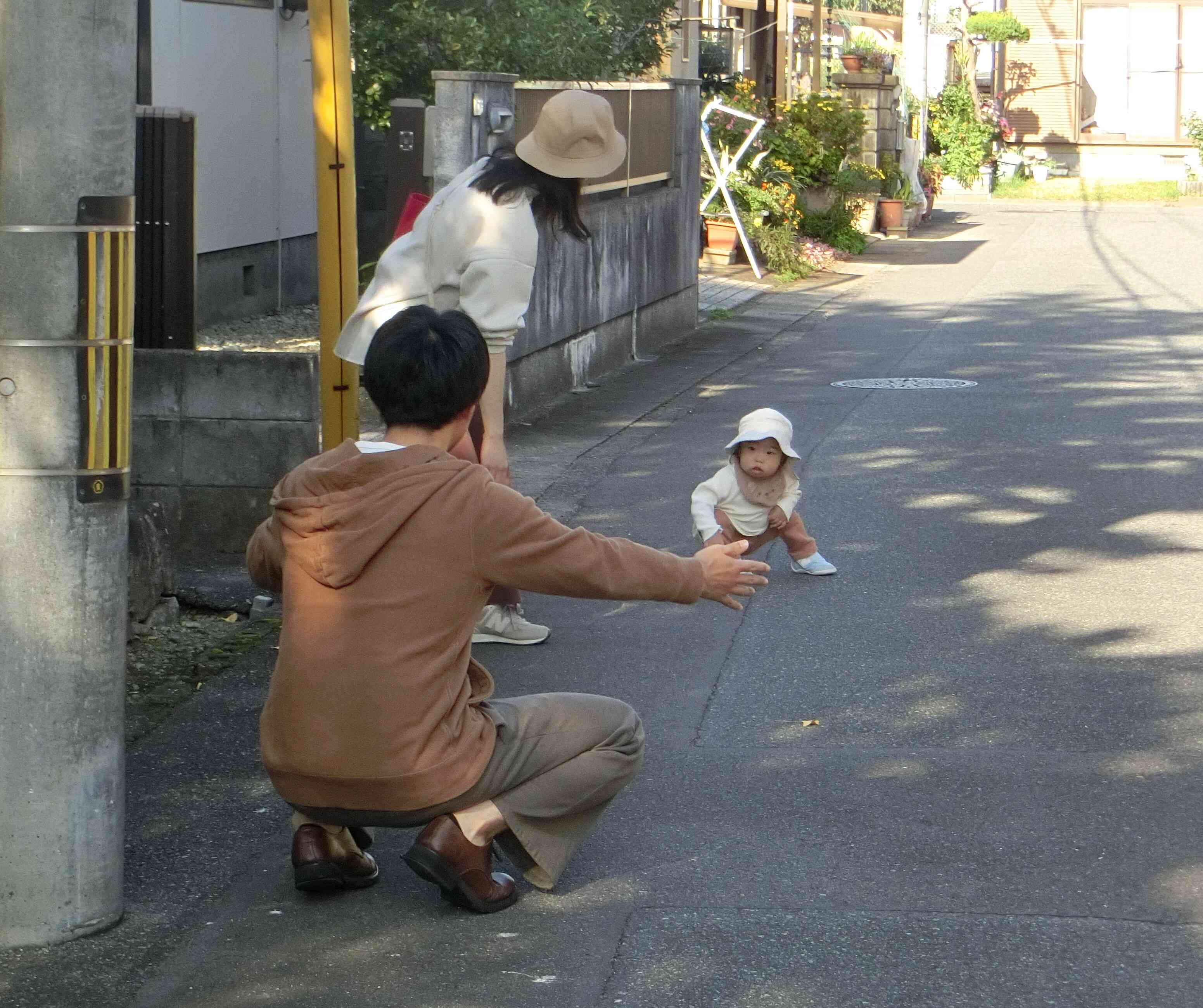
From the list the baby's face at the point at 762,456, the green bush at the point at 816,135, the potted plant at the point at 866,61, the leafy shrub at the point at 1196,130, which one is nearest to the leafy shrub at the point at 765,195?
the green bush at the point at 816,135

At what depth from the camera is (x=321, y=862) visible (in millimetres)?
3939

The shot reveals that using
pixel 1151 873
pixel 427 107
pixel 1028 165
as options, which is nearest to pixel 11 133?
pixel 1151 873

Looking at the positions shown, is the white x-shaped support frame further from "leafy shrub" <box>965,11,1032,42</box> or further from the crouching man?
"leafy shrub" <box>965,11,1032,42</box>

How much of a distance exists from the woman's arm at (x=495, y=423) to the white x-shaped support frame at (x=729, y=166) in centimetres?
1439

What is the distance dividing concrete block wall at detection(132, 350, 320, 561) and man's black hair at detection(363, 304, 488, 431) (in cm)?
320

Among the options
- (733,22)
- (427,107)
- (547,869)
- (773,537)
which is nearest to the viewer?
(547,869)

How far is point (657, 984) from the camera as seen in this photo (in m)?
3.57

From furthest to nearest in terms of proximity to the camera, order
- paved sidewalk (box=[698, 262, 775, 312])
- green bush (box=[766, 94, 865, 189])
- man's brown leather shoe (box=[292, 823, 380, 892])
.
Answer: green bush (box=[766, 94, 865, 189]), paved sidewalk (box=[698, 262, 775, 312]), man's brown leather shoe (box=[292, 823, 380, 892])

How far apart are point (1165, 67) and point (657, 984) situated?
44640mm

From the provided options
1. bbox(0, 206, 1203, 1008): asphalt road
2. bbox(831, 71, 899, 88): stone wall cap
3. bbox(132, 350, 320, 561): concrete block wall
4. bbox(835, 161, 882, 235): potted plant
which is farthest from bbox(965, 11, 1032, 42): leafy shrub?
bbox(132, 350, 320, 561): concrete block wall

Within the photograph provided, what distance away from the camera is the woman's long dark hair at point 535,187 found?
5465 mm

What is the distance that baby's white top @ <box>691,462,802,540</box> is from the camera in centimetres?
683

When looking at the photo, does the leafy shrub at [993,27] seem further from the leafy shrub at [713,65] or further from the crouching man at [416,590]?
the crouching man at [416,590]

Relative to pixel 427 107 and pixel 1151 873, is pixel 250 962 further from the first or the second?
pixel 427 107
